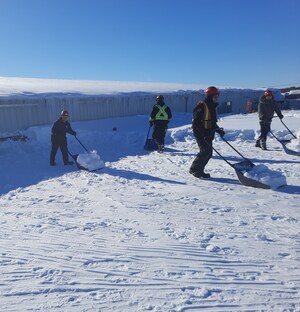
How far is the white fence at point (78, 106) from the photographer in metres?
11.5

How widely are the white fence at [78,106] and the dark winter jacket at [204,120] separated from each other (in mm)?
8263

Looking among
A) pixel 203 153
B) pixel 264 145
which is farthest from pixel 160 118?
pixel 203 153

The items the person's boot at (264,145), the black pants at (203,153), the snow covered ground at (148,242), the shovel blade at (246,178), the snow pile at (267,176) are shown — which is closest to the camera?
the snow covered ground at (148,242)

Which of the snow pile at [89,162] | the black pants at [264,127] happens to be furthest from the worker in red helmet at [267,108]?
the snow pile at [89,162]

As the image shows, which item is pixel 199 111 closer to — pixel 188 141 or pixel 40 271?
pixel 40 271

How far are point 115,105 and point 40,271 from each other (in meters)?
13.8

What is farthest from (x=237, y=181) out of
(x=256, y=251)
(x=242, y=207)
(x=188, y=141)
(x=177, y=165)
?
(x=188, y=141)

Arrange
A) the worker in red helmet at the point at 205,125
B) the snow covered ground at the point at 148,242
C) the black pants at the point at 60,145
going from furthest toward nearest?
the black pants at the point at 60,145 < the worker in red helmet at the point at 205,125 < the snow covered ground at the point at 148,242

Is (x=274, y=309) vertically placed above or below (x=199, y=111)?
below

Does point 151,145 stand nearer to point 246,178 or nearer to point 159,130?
point 159,130

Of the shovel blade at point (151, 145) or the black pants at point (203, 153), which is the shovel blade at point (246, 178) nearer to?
the black pants at point (203, 153)

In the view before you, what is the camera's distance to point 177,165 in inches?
286

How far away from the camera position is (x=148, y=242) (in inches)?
131

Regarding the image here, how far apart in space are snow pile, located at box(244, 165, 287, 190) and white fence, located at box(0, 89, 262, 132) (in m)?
9.45
